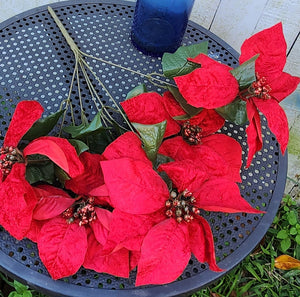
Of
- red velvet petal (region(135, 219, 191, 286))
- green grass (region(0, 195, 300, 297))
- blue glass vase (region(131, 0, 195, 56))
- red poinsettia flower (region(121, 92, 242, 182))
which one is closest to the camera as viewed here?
red velvet petal (region(135, 219, 191, 286))

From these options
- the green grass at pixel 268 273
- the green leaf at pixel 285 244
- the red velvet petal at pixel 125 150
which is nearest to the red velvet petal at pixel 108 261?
the red velvet petal at pixel 125 150

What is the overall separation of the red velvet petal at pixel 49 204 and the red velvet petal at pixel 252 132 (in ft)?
0.70

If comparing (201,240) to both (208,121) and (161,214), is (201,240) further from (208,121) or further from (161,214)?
(208,121)

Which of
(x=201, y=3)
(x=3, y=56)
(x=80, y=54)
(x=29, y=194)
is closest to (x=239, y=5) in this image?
(x=201, y=3)

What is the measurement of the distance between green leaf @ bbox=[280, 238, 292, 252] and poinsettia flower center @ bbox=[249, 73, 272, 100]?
614 mm

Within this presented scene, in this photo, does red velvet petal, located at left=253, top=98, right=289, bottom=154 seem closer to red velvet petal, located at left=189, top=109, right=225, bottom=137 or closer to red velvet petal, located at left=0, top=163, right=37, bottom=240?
red velvet petal, located at left=189, top=109, right=225, bottom=137

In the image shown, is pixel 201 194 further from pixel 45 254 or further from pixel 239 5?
pixel 239 5

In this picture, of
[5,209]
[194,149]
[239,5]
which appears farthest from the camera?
[239,5]

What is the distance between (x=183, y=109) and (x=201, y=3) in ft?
1.49

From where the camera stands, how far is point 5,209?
381mm

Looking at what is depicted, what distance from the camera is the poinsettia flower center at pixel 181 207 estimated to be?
15.7 inches

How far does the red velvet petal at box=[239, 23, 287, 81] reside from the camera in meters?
0.48

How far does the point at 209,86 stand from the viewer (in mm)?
438

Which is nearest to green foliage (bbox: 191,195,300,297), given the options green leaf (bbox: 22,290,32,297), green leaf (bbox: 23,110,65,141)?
green leaf (bbox: 22,290,32,297)
